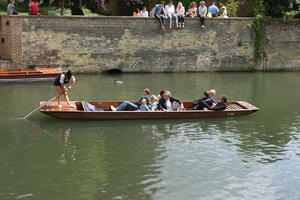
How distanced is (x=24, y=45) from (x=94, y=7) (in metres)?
6.59

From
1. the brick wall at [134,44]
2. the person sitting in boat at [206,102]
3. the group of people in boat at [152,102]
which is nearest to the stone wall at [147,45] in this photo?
the brick wall at [134,44]

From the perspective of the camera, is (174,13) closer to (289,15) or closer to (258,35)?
(258,35)

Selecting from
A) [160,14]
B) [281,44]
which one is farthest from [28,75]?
[281,44]

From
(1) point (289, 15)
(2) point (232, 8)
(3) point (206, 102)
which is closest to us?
(3) point (206, 102)

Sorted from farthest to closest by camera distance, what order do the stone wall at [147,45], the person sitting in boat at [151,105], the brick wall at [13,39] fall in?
the stone wall at [147,45], the brick wall at [13,39], the person sitting in boat at [151,105]

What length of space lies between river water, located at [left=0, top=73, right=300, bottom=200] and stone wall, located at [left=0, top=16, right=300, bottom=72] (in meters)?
5.25

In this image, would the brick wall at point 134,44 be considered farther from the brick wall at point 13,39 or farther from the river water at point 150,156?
the river water at point 150,156

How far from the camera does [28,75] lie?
18391 mm

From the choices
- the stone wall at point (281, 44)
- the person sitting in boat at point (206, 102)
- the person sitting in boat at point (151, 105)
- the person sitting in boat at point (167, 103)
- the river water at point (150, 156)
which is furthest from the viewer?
the stone wall at point (281, 44)

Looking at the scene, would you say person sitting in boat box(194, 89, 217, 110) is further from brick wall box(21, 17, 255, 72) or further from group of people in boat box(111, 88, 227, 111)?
brick wall box(21, 17, 255, 72)

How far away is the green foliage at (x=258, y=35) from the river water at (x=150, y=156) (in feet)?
25.1

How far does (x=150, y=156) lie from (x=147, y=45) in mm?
12200

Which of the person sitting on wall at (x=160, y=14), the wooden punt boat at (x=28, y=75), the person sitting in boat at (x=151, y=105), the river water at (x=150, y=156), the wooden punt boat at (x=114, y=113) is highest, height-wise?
the person sitting on wall at (x=160, y=14)

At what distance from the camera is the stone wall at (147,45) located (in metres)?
20.1
